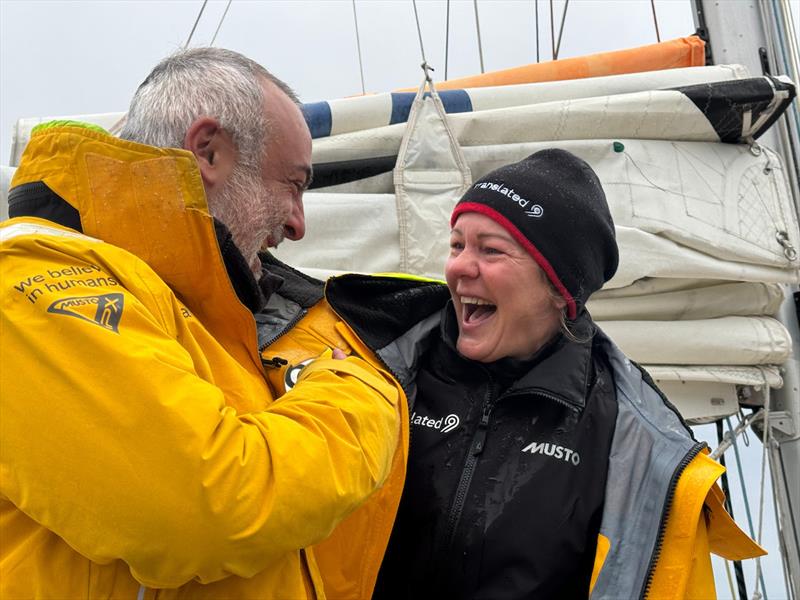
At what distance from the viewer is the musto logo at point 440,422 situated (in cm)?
195

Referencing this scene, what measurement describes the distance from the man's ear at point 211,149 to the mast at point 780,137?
2.75 m

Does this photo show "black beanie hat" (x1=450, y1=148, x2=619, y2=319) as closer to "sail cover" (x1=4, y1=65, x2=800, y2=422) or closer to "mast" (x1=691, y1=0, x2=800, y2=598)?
"sail cover" (x1=4, y1=65, x2=800, y2=422)

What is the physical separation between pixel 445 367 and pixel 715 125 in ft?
7.15

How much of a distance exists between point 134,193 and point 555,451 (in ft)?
3.36

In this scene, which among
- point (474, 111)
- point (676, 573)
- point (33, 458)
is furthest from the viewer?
point (474, 111)

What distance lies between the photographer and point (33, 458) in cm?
110

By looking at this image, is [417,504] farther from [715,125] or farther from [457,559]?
[715,125]

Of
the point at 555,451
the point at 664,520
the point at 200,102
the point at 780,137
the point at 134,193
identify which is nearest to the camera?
the point at 134,193

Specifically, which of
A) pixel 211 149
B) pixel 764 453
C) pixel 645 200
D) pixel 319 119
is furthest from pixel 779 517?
pixel 211 149

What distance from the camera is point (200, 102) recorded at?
162 centimetres

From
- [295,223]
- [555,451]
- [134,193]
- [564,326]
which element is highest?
[134,193]

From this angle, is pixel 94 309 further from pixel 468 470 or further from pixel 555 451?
pixel 555 451

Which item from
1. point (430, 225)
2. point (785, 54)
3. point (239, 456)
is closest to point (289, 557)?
point (239, 456)

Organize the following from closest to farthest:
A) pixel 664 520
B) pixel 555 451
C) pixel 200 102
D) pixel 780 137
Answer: pixel 200 102, pixel 664 520, pixel 555 451, pixel 780 137
